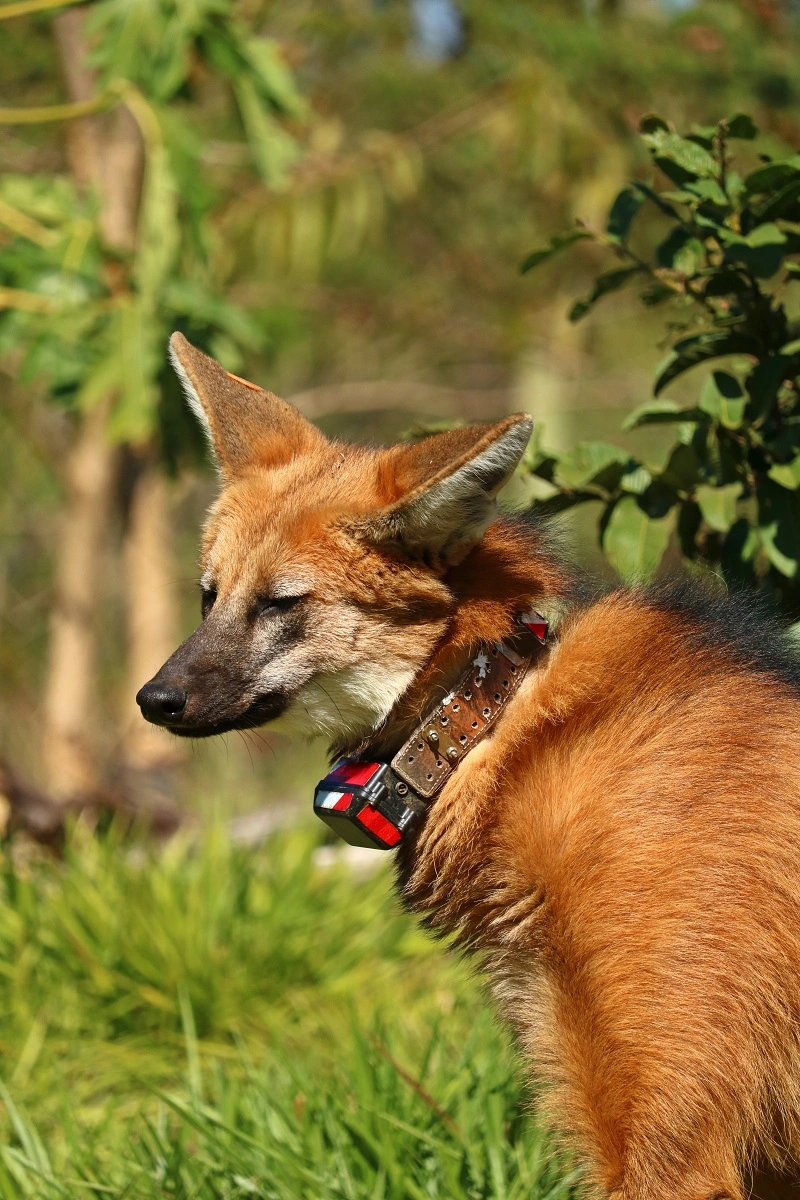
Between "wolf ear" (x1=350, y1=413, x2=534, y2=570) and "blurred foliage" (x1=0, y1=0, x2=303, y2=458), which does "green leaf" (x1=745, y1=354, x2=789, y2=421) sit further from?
"blurred foliage" (x1=0, y1=0, x2=303, y2=458)

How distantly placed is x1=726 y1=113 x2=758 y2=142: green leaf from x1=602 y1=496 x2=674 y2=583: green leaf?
848 millimetres

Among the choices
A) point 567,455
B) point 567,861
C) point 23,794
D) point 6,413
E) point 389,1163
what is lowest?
point 6,413

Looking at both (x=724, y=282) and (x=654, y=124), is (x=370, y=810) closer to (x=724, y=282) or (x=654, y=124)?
(x=724, y=282)

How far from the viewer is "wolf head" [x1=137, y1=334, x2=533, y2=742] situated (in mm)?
2232

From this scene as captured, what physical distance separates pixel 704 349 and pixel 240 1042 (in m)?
2.19

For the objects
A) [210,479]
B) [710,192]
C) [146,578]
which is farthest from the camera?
[146,578]

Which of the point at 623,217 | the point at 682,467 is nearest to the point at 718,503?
the point at 682,467

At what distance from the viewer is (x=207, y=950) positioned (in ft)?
13.3

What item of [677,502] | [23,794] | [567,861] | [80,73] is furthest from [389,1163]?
[80,73]

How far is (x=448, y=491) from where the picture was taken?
85.0 inches

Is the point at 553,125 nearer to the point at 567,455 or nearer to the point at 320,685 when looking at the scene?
the point at 567,455

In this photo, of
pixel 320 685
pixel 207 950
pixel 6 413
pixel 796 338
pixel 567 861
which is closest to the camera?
pixel 567 861

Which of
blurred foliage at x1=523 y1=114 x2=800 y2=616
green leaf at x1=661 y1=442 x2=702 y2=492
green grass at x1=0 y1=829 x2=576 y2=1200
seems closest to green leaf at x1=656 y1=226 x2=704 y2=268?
blurred foliage at x1=523 y1=114 x2=800 y2=616

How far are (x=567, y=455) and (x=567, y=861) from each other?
1.15 m
